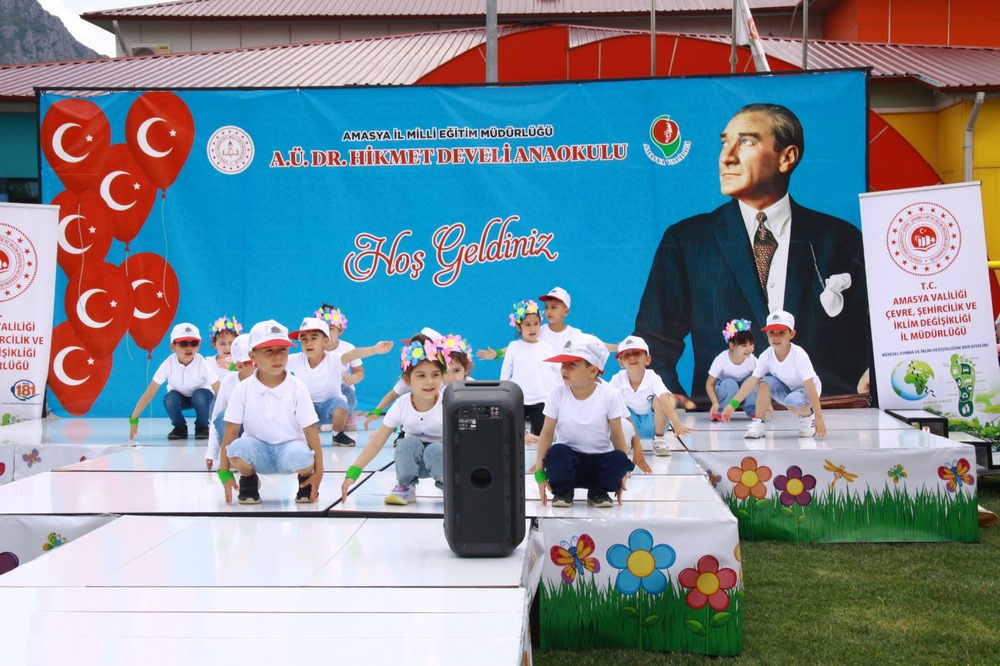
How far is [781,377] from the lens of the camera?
7.82 meters

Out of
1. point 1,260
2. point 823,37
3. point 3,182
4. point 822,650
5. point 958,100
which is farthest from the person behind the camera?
point 823,37

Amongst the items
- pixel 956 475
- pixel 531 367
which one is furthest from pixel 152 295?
pixel 956 475

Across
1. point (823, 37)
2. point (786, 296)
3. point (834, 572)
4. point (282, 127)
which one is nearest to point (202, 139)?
point (282, 127)

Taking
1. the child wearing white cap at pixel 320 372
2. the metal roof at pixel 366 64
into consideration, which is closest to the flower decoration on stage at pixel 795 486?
the child wearing white cap at pixel 320 372

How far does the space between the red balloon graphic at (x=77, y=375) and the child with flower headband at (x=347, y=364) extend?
7.08 ft

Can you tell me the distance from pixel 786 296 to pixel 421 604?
19.8 ft

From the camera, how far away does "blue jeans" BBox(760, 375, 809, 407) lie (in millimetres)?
7762

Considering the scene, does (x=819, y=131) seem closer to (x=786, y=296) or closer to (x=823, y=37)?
(x=786, y=296)

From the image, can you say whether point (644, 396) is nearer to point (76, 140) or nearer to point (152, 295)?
point (152, 295)

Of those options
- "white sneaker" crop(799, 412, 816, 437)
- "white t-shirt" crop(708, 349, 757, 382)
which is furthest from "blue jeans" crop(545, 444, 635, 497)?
"white t-shirt" crop(708, 349, 757, 382)

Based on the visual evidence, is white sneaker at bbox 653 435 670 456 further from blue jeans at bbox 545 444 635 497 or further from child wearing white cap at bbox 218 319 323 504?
child wearing white cap at bbox 218 319 323 504

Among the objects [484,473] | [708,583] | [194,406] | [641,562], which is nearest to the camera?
[484,473]

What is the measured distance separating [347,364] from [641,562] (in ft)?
14.3

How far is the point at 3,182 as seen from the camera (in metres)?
14.6
